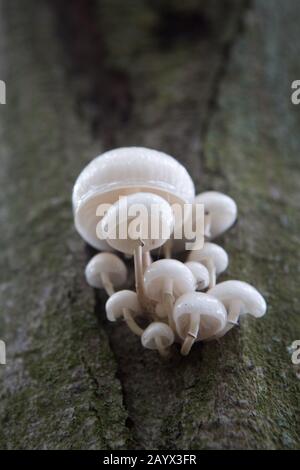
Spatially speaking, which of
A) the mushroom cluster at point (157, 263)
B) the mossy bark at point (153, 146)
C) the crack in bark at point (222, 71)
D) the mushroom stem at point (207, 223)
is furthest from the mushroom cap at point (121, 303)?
the crack in bark at point (222, 71)

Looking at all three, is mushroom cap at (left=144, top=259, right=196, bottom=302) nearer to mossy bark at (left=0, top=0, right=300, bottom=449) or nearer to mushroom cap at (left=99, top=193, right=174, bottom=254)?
mushroom cap at (left=99, top=193, right=174, bottom=254)

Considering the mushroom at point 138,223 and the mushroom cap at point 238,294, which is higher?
the mushroom at point 138,223

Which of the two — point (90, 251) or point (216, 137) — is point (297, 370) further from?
point (216, 137)

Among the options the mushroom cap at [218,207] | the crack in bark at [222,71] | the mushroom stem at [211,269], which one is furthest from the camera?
the crack in bark at [222,71]

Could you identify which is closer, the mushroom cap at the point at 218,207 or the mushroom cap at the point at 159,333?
the mushroom cap at the point at 159,333

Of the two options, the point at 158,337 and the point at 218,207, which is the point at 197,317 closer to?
the point at 158,337

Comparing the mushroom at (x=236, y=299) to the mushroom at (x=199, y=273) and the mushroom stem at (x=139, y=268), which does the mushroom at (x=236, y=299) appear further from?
the mushroom stem at (x=139, y=268)
